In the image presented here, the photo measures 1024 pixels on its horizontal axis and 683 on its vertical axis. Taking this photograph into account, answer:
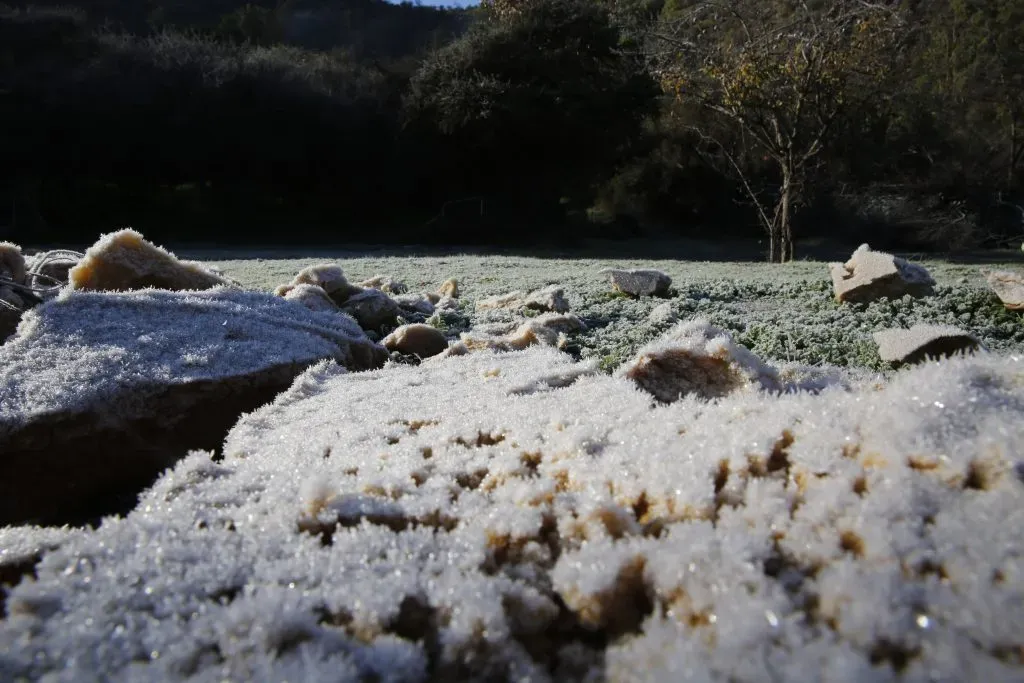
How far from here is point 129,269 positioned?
4.55 meters

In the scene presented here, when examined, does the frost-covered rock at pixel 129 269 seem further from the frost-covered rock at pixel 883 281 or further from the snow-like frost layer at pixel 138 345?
the frost-covered rock at pixel 883 281

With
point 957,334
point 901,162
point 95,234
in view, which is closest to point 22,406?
point 957,334

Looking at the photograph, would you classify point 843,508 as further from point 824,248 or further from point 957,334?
point 824,248

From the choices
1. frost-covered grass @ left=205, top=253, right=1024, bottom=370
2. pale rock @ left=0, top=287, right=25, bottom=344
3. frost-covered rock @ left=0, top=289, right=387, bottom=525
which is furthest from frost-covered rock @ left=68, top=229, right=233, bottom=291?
frost-covered grass @ left=205, top=253, right=1024, bottom=370

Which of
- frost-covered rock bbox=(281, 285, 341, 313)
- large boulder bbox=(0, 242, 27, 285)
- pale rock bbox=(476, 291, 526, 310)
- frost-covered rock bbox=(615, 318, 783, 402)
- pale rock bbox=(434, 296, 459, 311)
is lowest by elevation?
pale rock bbox=(434, 296, 459, 311)

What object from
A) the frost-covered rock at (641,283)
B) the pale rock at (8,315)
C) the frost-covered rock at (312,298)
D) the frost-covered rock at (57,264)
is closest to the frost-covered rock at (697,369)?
the frost-covered rock at (312,298)

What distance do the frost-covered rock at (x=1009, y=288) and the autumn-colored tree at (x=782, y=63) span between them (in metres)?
7.10

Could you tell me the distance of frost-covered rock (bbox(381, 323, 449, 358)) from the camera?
4684 millimetres

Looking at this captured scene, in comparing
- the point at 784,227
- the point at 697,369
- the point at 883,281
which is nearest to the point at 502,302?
the point at 883,281

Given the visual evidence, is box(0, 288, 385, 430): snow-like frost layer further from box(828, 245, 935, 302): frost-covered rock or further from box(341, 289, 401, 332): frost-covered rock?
box(828, 245, 935, 302): frost-covered rock

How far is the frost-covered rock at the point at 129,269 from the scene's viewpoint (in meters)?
4.48

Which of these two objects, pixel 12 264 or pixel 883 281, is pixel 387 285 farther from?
pixel 883 281

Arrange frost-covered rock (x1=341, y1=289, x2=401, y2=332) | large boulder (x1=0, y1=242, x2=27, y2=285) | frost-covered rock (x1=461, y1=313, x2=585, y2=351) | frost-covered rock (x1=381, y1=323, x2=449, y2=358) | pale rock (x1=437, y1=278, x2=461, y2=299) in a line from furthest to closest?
pale rock (x1=437, y1=278, x2=461, y2=299), frost-covered rock (x1=341, y1=289, x2=401, y2=332), frost-covered rock (x1=381, y1=323, x2=449, y2=358), large boulder (x1=0, y1=242, x2=27, y2=285), frost-covered rock (x1=461, y1=313, x2=585, y2=351)

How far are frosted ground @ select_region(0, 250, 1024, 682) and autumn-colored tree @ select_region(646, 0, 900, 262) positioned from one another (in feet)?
39.8
